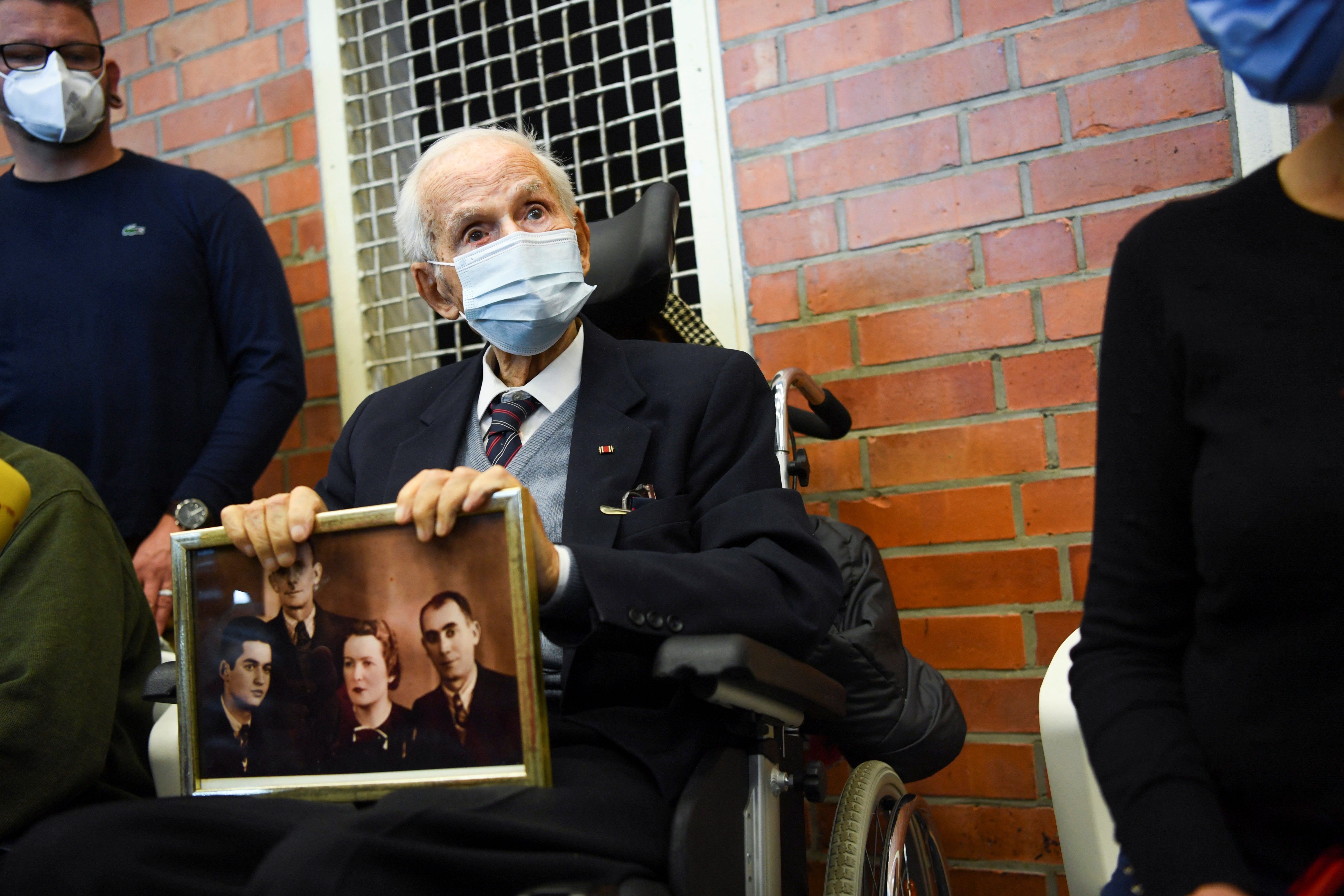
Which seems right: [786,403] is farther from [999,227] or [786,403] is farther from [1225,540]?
[1225,540]

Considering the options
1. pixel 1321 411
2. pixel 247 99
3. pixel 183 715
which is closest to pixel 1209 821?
pixel 1321 411

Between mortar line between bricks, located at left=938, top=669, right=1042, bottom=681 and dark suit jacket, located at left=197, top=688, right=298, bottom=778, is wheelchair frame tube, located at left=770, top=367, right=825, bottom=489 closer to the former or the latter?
mortar line between bricks, located at left=938, top=669, right=1042, bottom=681

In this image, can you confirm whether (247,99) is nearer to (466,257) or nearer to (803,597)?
(466,257)

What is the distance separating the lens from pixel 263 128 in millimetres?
2799

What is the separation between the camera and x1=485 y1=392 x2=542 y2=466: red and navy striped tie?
1.56 meters

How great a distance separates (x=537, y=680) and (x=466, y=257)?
78 cm

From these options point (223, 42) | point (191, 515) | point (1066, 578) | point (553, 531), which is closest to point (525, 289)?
point (553, 531)

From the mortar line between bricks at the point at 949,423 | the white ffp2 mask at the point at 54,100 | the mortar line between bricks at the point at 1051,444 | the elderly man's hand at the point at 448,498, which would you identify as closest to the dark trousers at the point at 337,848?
the elderly man's hand at the point at 448,498

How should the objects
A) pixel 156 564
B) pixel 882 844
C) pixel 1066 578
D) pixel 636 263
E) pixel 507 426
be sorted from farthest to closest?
pixel 156 564 < pixel 1066 578 < pixel 636 263 < pixel 882 844 < pixel 507 426

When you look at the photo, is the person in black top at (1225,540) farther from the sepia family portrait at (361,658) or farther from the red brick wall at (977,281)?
the red brick wall at (977,281)

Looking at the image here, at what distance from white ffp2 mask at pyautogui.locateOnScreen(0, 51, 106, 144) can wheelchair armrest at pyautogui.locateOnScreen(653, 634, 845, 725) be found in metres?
1.93

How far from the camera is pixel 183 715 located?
1.27 meters

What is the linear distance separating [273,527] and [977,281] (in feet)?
4.58

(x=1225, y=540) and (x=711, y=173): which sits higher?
(x=711, y=173)
